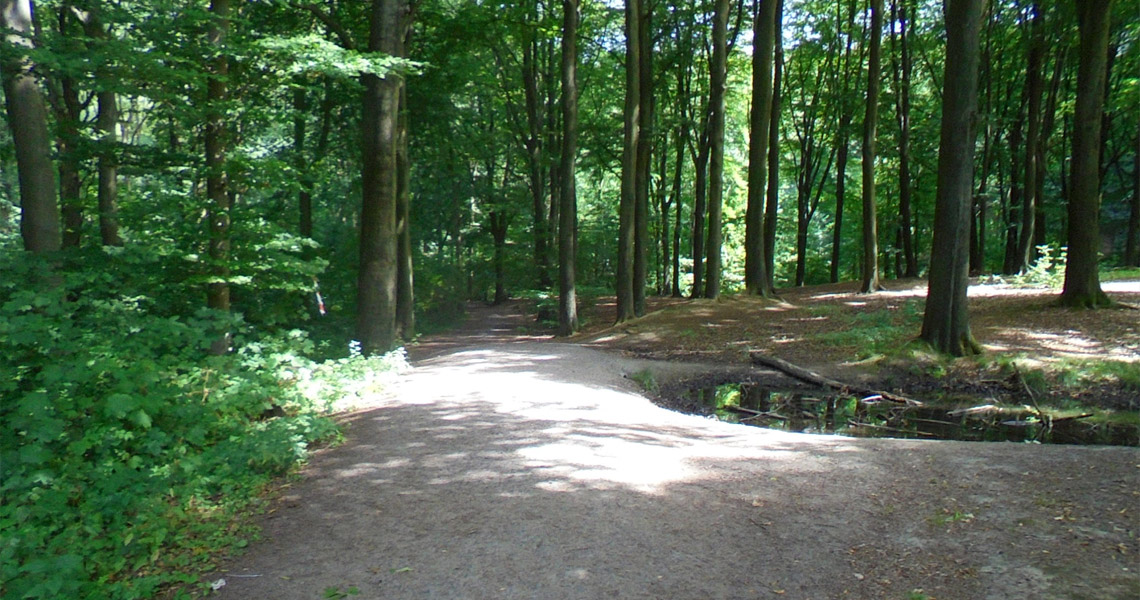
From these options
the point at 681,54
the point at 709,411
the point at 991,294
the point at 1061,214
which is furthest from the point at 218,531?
the point at 1061,214

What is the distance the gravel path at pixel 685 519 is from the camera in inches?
164

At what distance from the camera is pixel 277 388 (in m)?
7.18

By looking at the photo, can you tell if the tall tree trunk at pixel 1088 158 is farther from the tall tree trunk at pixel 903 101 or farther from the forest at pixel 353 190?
the tall tree trunk at pixel 903 101

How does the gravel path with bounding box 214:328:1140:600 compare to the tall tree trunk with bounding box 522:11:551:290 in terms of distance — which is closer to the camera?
the gravel path with bounding box 214:328:1140:600

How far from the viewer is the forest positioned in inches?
206

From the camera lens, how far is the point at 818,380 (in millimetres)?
12086

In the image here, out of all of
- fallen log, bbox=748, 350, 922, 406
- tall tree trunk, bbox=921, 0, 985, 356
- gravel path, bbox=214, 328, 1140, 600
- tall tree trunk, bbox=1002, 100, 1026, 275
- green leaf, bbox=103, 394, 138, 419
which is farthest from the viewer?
tall tree trunk, bbox=1002, 100, 1026, 275

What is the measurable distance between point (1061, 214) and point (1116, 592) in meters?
31.0

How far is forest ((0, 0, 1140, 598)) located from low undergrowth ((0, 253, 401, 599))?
0.09ft

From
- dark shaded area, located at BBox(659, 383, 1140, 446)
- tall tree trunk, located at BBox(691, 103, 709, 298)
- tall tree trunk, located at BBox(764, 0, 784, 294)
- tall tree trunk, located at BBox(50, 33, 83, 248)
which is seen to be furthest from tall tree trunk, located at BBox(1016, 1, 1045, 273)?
tall tree trunk, located at BBox(50, 33, 83, 248)

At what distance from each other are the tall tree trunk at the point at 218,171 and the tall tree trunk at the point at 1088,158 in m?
14.5

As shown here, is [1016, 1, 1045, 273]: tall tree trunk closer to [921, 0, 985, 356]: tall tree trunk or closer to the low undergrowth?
[921, 0, 985, 356]: tall tree trunk

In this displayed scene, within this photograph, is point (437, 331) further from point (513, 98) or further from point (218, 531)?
point (218, 531)

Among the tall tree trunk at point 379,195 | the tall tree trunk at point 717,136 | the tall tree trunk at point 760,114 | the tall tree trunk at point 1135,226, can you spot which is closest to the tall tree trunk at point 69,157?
the tall tree trunk at point 379,195
